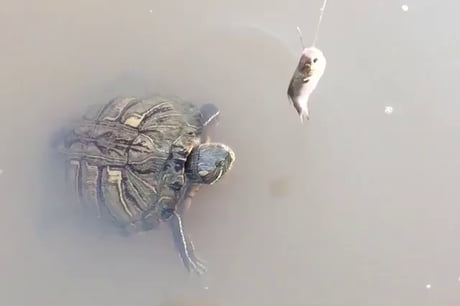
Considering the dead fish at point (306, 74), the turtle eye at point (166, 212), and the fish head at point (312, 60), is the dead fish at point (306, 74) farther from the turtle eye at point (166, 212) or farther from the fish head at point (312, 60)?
the turtle eye at point (166, 212)

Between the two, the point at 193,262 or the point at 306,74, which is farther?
the point at 193,262

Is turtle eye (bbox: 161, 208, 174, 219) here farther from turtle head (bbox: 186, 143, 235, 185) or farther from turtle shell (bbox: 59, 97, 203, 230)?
turtle head (bbox: 186, 143, 235, 185)

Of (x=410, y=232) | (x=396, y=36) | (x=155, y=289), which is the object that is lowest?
(x=155, y=289)

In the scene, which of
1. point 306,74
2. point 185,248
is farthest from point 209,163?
point 306,74

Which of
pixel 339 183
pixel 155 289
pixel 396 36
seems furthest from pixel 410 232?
pixel 155 289

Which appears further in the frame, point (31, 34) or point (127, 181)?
point (31, 34)

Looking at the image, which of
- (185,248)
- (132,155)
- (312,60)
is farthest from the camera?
(185,248)

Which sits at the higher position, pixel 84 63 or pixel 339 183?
pixel 84 63

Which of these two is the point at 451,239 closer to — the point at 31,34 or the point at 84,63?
the point at 84,63

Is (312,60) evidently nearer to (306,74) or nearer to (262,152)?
(306,74)
